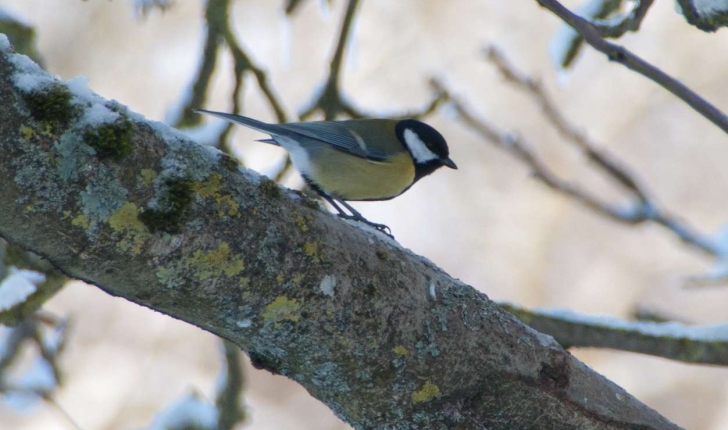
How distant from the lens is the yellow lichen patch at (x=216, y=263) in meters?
1.26

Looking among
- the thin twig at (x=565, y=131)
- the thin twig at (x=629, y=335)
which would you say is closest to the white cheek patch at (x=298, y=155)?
the thin twig at (x=565, y=131)

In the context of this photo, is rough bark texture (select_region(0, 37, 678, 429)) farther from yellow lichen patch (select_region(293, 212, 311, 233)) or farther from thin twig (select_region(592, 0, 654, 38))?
thin twig (select_region(592, 0, 654, 38))

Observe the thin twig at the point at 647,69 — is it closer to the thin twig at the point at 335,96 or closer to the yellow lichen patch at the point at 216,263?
the yellow lichen patch at the point at 216,263

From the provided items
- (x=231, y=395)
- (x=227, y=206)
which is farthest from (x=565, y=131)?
(x=227, y=206)

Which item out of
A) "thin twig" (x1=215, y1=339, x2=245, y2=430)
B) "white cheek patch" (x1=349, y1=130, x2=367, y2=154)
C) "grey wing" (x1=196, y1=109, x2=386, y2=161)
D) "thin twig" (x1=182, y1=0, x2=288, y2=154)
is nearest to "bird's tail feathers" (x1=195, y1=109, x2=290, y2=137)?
"grey wing" (x1=196, y1=109, x2=386, y2=161)

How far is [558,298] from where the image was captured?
6453 mm

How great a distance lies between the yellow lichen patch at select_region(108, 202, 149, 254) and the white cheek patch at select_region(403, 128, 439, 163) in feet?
7.70

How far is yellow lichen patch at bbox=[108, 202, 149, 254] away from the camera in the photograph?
1175 mm

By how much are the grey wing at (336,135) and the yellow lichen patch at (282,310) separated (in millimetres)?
1794

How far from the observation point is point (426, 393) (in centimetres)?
154

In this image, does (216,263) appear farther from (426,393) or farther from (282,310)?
(426,393)

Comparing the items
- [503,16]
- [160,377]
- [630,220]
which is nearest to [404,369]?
[630,220]

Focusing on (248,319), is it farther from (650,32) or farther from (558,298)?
(650,32)

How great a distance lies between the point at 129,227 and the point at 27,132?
20cm
